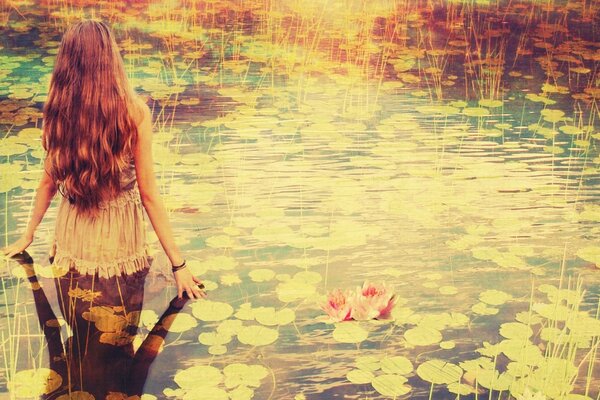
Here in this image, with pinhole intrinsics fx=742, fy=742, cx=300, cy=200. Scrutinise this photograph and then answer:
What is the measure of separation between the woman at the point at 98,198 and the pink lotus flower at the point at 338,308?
1.70 feet

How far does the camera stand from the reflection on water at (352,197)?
2650mm

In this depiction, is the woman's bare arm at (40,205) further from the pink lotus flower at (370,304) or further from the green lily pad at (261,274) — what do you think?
the pink lotus flower at (370,304)

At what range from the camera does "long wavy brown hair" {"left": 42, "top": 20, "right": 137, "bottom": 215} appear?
8.71 feet

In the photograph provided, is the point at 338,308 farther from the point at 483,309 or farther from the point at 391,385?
the point at 483,309

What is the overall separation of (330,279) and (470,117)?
2041 mm

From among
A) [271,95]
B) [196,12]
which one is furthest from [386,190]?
[196,12]

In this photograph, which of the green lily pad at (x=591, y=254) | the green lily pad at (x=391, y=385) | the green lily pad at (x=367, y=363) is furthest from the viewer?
the green lily pad at (x=591, y=254)

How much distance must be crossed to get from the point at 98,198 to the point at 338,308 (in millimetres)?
1020

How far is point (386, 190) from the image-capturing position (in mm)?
3830

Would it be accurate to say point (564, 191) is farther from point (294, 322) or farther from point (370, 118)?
point (294, 322)

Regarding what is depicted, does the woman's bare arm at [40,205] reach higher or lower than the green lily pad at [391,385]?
higher

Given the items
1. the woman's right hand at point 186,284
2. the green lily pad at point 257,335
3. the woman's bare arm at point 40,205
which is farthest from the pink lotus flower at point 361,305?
the woman's bare arm at point 40,205

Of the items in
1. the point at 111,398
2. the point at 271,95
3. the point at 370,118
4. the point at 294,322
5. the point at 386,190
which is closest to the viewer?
the point at 111,398

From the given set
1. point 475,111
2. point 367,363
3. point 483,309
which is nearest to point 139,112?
point 367,363
